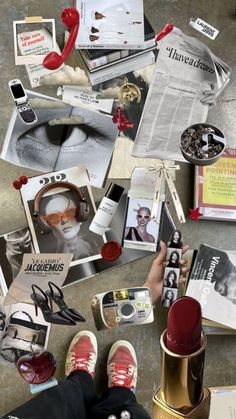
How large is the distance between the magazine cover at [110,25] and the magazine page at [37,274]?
1.92 feet

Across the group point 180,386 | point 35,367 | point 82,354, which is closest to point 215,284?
point 82,354

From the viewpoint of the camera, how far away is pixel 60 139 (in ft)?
4.51

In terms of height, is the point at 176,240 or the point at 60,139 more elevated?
the point at 60,139

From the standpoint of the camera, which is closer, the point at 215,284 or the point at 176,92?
the point at 215,284

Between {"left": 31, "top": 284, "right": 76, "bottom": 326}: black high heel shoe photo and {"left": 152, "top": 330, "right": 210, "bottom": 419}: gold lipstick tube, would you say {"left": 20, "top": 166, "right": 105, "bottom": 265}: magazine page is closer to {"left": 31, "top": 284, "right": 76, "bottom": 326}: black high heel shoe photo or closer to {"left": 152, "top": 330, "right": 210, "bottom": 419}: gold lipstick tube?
{"left": 31, "top": 284, "right": 76, "bottom": 326}: black high heel shoe photo

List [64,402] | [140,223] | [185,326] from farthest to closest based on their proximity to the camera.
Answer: [140,223], [64,402], [185,326]

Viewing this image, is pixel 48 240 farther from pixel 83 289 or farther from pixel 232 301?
pixel 232 301

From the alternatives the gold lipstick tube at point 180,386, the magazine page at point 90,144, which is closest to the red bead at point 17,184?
the magazine page at point 90,144

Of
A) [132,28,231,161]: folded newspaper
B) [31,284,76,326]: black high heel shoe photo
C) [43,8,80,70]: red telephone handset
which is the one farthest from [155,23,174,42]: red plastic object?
[31,284,76,326]: black high heel shoe photo

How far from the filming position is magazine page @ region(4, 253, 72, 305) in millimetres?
1271

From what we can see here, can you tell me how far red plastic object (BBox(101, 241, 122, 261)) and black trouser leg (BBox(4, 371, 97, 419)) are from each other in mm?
301

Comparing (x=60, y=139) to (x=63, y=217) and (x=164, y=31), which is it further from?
(x=164, y=31)

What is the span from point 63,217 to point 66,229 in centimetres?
3

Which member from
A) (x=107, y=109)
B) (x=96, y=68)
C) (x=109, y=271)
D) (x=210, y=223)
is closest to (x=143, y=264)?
(x=109, y=271)
